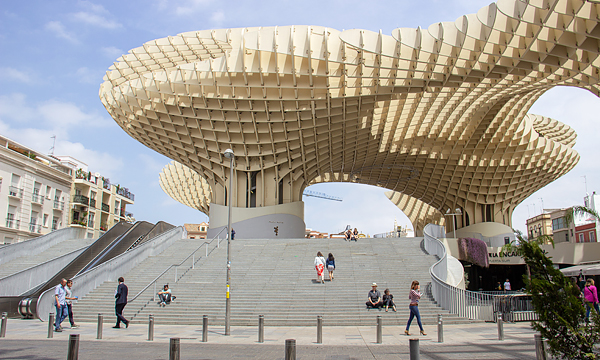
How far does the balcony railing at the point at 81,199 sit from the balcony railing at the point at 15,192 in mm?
13706

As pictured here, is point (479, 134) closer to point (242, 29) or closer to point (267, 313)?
point (242, 29)

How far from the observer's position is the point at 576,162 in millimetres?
Result: 51031

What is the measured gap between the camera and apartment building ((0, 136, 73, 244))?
3409 cm

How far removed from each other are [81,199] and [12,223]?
1517 cm

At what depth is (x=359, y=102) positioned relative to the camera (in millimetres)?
31781

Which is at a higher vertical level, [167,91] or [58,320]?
[167,91]

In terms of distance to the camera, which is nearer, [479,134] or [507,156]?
[479,134]

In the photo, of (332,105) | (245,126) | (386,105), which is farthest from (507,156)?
(245,126)

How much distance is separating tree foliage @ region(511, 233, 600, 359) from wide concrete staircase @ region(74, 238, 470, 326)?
9.23 meters

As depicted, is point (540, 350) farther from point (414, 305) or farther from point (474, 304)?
point (474, 304)

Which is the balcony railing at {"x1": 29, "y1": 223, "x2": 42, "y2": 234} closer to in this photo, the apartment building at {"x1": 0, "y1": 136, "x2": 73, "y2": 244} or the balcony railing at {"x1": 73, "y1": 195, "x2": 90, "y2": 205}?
the apartment building at {"x1": 0, "y1": 136, "x2": 73, "y2": 244}

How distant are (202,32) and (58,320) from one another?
20.0m

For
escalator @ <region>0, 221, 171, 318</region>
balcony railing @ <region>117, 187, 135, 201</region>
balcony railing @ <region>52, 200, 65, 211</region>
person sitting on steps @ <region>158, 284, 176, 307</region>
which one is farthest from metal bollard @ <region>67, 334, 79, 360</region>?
balcony railing @ <region>117, 187, 135, 201</region>

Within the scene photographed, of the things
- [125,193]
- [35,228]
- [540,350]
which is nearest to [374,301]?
[540,350]
